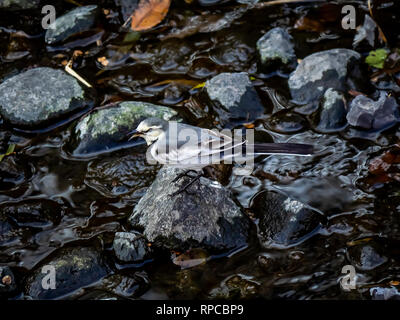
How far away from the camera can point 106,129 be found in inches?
290

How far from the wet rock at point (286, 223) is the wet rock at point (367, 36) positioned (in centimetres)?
363

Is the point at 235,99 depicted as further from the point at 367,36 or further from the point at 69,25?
the point at 69,25

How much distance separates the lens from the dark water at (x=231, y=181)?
224 inches

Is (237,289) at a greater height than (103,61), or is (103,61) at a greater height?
(103,61)

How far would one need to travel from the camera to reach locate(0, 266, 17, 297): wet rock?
5.56 metres

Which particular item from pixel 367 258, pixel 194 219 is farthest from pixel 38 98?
pixel 367 258

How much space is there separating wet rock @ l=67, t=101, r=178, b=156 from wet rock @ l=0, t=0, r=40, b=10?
3.48m

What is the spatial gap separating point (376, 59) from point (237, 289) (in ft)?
14.9

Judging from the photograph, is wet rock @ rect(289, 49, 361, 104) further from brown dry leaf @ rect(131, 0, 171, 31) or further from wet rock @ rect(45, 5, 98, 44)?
wet rock @ rect(45, 5, 98, 44)

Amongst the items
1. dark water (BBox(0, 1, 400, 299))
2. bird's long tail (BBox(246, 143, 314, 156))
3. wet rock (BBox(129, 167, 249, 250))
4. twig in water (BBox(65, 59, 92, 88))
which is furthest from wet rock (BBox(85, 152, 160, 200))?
bird's long tail (BBox(246, 143, 314, 156))

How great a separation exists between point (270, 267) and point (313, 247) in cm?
55

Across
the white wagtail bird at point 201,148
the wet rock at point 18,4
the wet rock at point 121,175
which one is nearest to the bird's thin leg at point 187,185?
the white wagtail bird at point 201,148

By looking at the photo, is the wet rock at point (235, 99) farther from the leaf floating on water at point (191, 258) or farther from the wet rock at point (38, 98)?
the leaf floating on water at point (191, 258)
